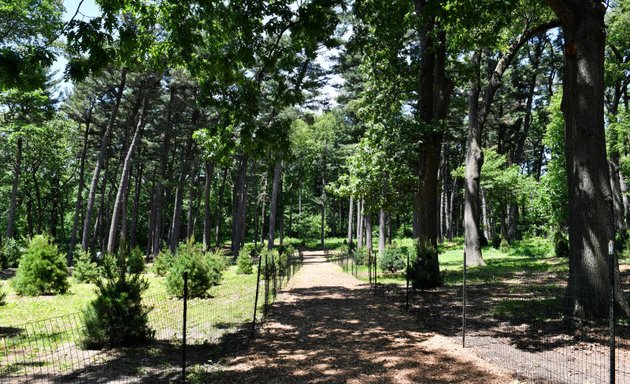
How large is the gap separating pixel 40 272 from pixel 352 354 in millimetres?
11777

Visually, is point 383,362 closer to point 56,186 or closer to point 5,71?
point 5,71

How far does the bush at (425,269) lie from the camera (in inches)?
502

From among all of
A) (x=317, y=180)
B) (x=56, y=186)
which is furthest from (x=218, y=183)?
(x=56, y=186)

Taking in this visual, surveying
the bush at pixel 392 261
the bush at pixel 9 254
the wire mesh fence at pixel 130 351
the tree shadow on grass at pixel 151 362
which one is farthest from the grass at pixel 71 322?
the bush at pixel 9 254

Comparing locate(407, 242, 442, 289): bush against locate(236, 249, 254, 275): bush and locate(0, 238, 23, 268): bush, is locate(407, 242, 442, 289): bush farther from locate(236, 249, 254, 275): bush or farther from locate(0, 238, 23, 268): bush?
locate(0, 238, 23, 268): bush

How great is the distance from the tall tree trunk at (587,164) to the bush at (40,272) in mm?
14772

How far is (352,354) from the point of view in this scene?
6.50 metres

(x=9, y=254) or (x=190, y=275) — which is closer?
(x=190, y=275)

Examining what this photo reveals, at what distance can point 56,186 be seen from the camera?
44.8m

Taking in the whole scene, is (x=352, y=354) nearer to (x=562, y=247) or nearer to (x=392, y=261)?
(x=392, y=261)

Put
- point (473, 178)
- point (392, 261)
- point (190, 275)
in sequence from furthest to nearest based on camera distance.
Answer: point (392, 261) < point (473, 178) < point (190, 275)

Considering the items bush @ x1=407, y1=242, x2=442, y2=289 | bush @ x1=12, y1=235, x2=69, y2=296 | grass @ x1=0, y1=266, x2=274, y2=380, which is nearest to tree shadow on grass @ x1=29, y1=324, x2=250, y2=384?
grass @ x1=0, y1=266, x2=274, y2=380

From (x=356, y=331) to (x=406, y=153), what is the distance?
25.9 ft

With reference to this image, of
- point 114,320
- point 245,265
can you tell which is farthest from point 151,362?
point 245,265
